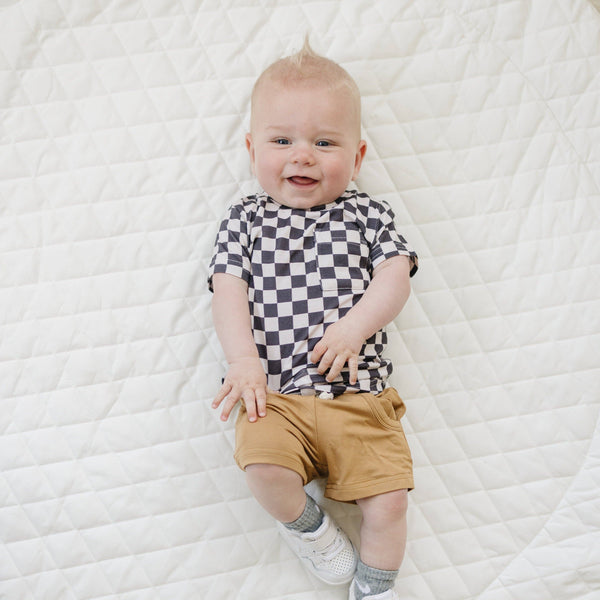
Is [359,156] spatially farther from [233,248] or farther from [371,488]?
[371,488]

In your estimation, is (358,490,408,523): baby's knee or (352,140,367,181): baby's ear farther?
(352,140,367,181): baby's ear

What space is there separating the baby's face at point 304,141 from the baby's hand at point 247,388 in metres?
0.29

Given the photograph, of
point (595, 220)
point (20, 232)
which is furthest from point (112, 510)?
point (595, 220)

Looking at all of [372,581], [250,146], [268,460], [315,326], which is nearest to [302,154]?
[250,146]

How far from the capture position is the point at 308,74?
111 cm

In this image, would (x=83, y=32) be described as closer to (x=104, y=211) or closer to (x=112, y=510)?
(x=104, y=211)

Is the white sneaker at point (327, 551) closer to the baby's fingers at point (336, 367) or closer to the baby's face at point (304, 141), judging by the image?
the baby's fingers at point (336, 367)

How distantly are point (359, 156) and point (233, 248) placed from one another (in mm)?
281

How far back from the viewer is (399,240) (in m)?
1.15

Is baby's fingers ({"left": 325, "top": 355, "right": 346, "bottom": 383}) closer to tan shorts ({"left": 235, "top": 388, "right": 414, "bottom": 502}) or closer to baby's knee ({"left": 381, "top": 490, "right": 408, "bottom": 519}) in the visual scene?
tan shorts ({"left": 235, "top": 388, "right": 414, "bottom": 502})

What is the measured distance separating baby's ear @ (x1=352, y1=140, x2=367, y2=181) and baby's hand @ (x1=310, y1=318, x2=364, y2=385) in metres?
0.29

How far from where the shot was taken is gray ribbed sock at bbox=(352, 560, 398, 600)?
1.08 metres

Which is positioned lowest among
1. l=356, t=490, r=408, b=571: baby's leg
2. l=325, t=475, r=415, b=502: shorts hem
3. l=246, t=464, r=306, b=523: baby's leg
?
l=356, t=490, r=408, b=571: baby's leg

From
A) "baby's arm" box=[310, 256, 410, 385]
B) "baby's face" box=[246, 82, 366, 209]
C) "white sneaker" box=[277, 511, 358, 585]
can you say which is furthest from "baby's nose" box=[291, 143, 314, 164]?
"white sneaker" box=[277, 511, 358, 585]
